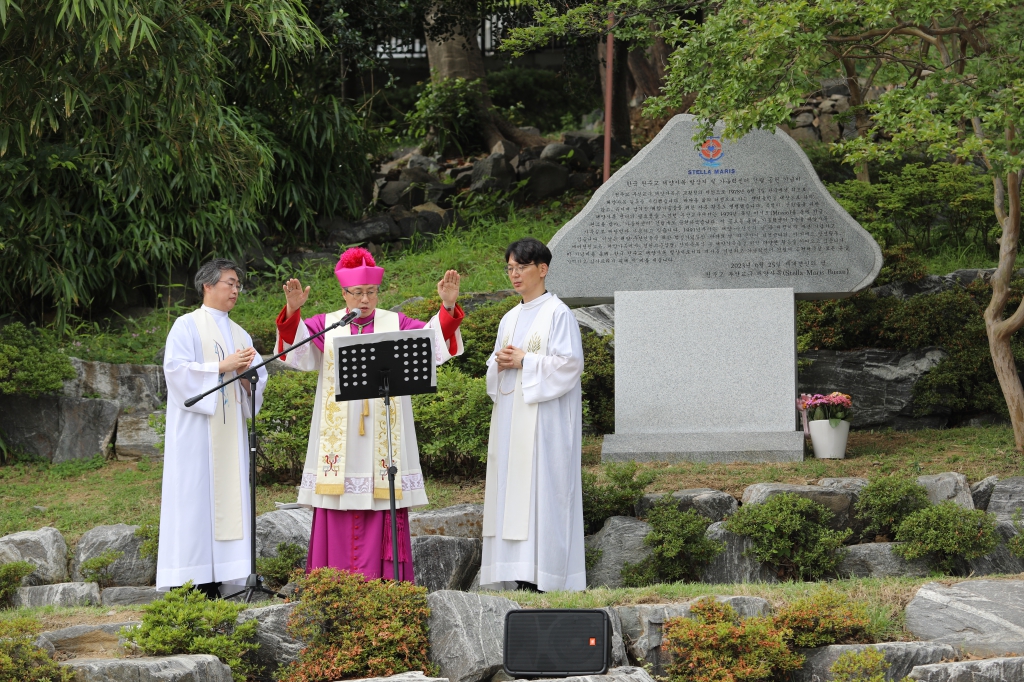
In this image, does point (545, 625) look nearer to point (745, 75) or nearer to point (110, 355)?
point (745, 75)

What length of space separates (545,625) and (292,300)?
7.49 feet

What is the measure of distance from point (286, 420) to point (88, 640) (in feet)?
12.6

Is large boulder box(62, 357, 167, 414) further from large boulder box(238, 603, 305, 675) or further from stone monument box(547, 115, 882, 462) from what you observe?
large boulder box(238, 603, 305, 675)

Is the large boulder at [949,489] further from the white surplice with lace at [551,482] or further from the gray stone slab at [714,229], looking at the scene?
the white surplice with lace at [551,482]

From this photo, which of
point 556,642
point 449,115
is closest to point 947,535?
point 556,642

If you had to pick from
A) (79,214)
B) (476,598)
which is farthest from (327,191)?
(476,598)

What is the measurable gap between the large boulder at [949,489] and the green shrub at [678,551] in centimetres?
156

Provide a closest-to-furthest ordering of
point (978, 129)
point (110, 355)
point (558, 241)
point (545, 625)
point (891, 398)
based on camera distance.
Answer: point (545, 625)
point (978, 129)
point (558, 241)
point (891, 398)
point (110, 355)

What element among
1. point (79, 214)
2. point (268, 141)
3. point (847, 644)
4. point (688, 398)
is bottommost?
point (847, 644)

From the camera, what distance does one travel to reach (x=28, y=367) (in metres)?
10.2

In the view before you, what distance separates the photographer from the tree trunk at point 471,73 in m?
17.4

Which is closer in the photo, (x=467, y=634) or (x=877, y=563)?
(x=467, y=634)

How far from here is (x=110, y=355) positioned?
11508 millimetres

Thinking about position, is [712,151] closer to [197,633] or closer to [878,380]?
[878,380]
